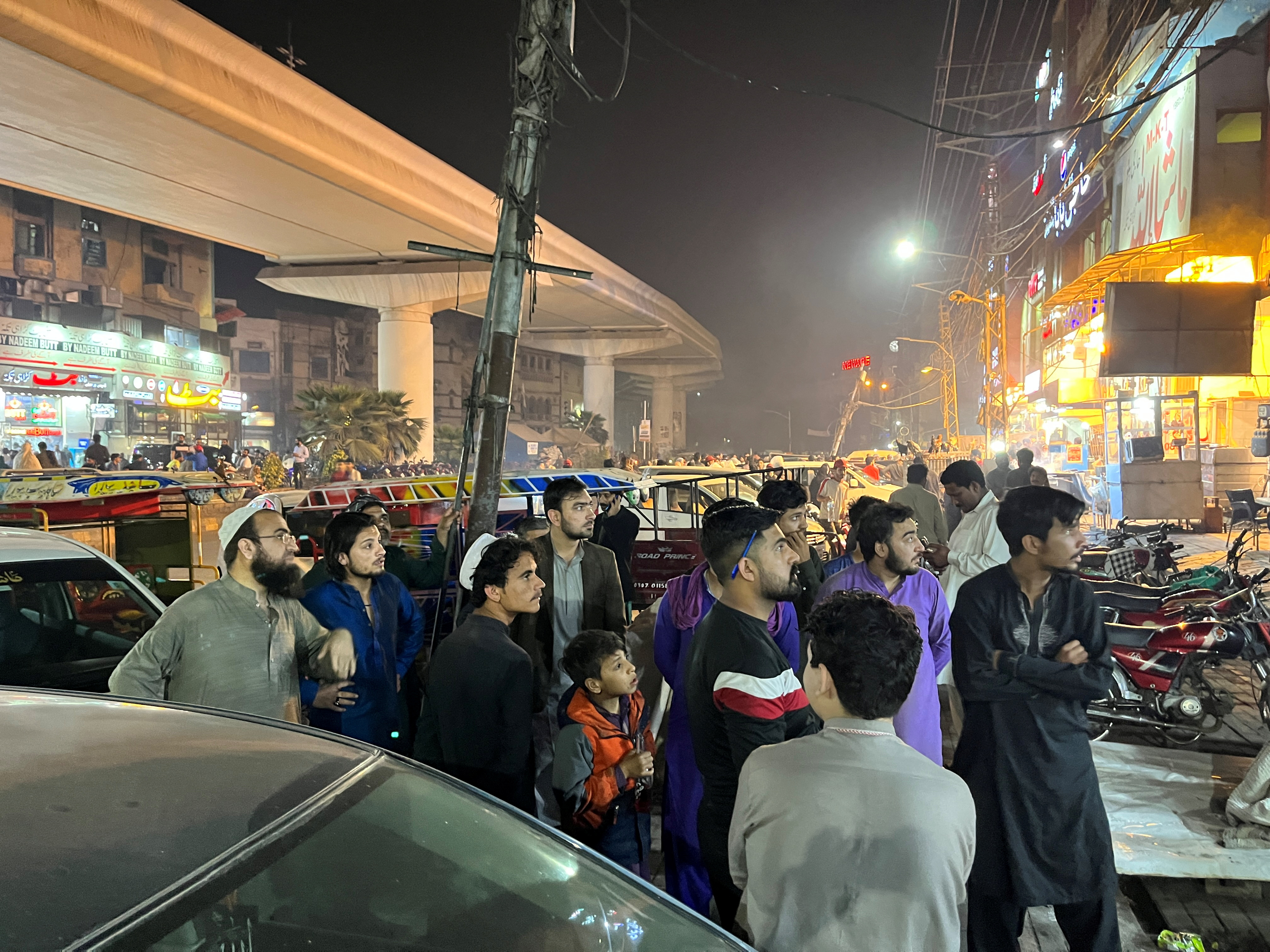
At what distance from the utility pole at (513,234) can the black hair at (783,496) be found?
295 centimetres

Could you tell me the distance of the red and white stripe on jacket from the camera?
2375 mm

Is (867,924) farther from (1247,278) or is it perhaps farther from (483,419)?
(1247,278)

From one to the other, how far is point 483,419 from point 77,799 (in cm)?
604

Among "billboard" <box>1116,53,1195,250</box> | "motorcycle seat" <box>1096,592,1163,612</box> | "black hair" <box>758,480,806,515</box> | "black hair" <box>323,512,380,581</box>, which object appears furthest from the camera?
"billboard" <box>1116,53,1195,250</box>

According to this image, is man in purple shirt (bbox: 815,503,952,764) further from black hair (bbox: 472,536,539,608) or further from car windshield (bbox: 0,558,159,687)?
car windshield (bbox: 0,558,159,687)

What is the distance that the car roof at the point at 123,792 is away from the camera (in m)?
1.05

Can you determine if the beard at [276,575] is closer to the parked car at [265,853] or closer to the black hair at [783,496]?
the parked car at [265,853]

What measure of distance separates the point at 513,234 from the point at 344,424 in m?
21.1

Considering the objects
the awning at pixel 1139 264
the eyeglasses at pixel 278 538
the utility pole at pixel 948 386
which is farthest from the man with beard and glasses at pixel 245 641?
the utility pole at pixel 948 386

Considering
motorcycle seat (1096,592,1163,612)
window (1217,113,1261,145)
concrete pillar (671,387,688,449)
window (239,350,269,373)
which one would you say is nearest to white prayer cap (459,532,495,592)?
motorcycle seat (1096,592,1163,612)

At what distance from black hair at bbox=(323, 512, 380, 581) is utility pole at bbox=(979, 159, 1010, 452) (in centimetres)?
2301

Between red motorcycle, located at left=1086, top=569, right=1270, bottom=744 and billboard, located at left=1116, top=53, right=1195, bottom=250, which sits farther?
billboard, located at left=1116, top=53, right=1195, bottom=250

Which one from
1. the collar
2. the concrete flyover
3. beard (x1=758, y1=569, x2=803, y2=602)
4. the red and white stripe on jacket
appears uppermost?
the concrete flyover

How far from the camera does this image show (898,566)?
365 centimetres
